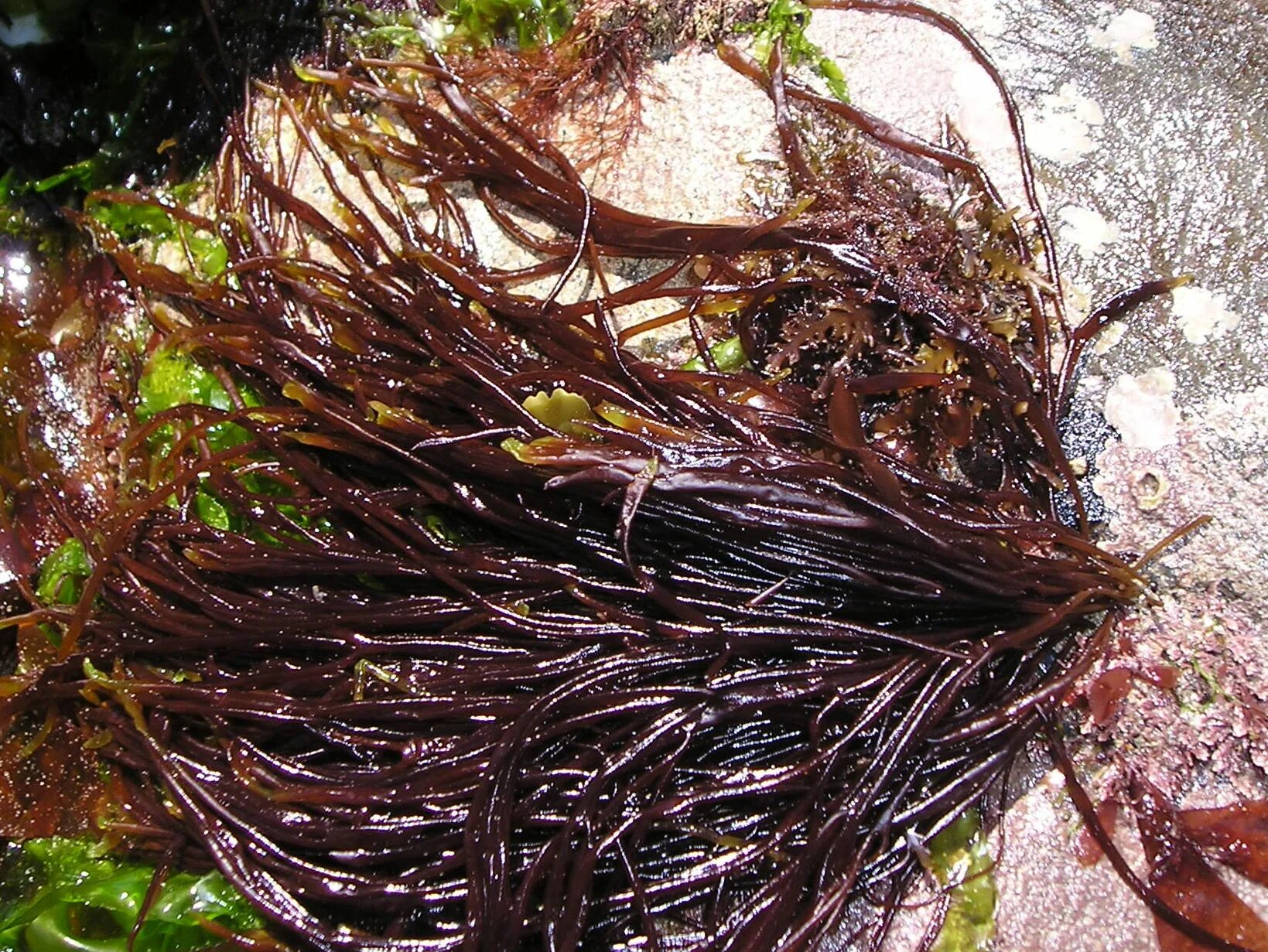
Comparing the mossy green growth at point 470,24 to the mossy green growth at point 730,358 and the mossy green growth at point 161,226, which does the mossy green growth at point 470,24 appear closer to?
the mossy green growth at point 161,226

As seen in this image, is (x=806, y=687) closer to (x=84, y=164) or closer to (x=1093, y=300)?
(x=1093, y=300)

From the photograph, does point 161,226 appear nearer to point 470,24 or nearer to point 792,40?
point 470,24

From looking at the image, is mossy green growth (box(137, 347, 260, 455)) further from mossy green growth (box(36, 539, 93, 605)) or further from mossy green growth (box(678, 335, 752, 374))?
mossy green growth (box(678, 335, 752, 374))

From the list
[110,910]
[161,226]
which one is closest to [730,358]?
[161,226]

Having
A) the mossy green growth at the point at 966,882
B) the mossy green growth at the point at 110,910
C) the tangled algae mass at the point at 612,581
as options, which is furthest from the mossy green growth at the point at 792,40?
the mossy green growth at the point at 110,910

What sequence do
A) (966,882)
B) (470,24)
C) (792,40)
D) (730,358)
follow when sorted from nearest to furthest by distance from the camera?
(966,882)
(730,358)
(792,40)
(470,24)

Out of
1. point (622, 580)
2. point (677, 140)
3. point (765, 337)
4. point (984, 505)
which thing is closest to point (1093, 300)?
point (984, 505)

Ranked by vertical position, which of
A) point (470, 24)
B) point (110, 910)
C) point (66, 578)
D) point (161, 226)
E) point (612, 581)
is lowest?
point (110, 910)
